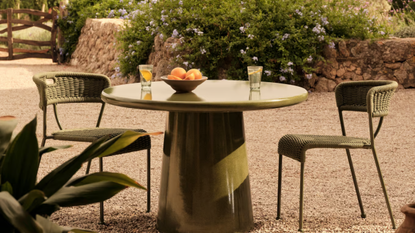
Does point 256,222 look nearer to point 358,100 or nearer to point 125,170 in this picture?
point 358,100

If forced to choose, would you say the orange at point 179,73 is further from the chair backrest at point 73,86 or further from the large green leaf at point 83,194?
the large green leaf at point 83,194

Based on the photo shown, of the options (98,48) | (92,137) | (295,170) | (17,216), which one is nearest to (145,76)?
(92,137)

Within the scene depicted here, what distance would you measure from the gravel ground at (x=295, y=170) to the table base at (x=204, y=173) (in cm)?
23

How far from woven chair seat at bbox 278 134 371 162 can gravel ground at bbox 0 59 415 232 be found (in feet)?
1.39

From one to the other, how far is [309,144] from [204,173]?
1.90 feet

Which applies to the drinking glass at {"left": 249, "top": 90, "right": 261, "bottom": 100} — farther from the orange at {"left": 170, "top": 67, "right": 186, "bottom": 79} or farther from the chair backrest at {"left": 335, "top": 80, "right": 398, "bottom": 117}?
the chair backrest at {"left": 335, "top": 80, "right": 398, "bottom": 117}

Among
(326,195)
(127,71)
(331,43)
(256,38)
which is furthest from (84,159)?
(127,71)

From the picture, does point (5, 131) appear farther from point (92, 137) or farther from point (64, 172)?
point (92, 137)

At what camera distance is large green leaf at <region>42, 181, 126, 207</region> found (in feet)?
4.51

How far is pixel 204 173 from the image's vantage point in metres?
2.50

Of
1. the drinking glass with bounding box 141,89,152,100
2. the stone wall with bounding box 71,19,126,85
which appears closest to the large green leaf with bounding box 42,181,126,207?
the drinking glass with bounding box 141,89,152,100

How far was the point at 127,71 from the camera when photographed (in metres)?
8.56

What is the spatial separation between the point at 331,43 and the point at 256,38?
3.85 feet

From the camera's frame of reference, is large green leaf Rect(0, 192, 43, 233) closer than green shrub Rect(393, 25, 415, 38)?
Yes
